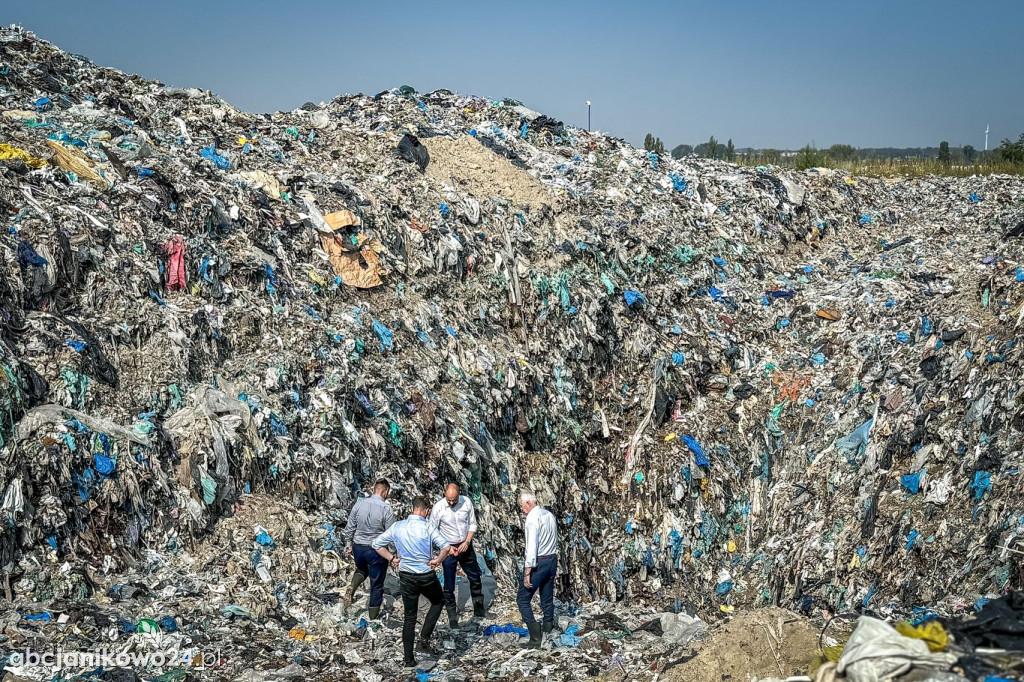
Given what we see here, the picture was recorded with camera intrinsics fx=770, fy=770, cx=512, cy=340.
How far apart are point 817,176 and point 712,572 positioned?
11656mm

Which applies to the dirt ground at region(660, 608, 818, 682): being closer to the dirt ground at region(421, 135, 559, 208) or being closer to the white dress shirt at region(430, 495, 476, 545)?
the white dress shirt at region(430, 495, 476, 545)

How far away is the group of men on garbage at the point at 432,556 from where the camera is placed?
246 inches

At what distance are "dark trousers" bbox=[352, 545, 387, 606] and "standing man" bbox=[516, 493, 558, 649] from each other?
1.31 m

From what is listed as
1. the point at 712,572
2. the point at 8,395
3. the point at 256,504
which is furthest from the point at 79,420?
the point at 712,572

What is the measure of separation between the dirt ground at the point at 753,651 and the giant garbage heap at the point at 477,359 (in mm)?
2680

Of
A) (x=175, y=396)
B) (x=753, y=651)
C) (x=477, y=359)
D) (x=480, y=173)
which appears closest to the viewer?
(x=753, y=651)

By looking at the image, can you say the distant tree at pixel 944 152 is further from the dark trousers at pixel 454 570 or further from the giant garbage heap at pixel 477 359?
the dark trousers at pixel 454 570

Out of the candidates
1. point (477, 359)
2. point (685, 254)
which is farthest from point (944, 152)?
point (477, 359)

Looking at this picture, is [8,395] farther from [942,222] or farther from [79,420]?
[942,222]

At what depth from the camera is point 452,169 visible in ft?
48.0

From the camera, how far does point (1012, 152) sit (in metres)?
23.7

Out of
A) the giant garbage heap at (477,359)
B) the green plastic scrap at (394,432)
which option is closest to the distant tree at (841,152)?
the giant garbage heap at (477,359)

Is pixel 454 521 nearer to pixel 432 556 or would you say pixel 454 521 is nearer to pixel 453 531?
pixel 453 531

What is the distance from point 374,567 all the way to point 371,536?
0.28 m
